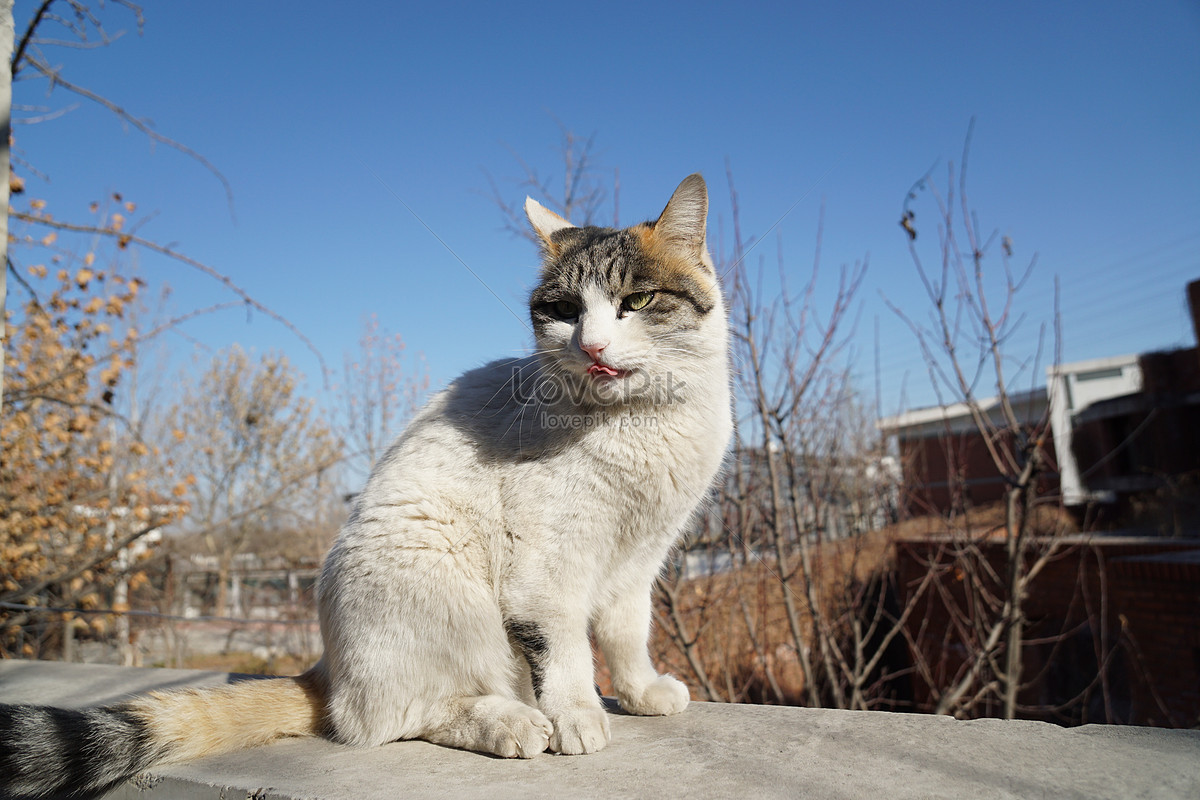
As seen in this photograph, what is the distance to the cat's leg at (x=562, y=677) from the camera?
1719mm

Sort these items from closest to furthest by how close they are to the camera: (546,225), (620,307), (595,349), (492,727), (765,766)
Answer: (765,766)
(492,727)
(595,349)
(620,307)
(546,225)

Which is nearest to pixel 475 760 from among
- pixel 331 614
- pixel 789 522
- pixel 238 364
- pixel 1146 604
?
pixel 331 614

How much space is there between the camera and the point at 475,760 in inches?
66.9

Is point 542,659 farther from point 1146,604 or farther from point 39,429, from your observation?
point 1146,604

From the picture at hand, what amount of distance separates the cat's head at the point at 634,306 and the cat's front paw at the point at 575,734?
35.2 inches

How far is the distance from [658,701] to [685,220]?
1.62 meters

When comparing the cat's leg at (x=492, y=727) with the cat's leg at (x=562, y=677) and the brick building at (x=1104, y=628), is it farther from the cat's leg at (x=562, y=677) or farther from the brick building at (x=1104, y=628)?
the brick building at (x=1104, y=628)

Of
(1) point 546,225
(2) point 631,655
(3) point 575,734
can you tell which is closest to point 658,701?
(2) point 631,655

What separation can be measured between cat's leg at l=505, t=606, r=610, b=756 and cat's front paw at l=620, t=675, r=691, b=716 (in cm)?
34

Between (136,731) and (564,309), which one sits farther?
(564,309)

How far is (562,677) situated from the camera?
1766 millimetres

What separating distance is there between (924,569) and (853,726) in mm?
6360

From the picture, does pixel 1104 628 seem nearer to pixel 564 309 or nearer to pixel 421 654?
pixel 564 309

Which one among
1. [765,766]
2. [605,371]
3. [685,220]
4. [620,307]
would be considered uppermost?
[685,220]
